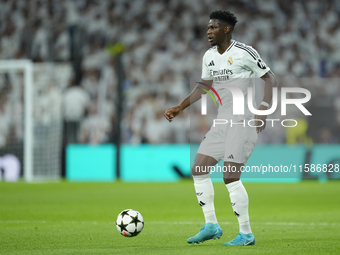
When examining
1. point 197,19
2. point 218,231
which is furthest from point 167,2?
point 218,231

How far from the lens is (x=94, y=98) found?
17.7m

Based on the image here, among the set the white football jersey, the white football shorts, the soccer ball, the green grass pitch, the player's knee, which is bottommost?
the green grass pitch

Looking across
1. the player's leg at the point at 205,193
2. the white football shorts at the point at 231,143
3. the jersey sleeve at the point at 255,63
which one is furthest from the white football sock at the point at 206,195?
the jersey sleeve at the point at 255,63

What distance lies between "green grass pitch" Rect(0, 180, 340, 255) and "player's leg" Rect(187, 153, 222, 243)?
11 cm

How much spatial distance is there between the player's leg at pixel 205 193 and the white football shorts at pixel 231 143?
0.08m

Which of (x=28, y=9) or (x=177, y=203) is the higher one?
(x=28, y=9)

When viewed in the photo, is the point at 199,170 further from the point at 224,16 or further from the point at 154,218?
the point at 154,218

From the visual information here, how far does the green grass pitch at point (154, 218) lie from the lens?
5285mm

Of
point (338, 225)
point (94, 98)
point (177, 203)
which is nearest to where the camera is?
point (338, 225)

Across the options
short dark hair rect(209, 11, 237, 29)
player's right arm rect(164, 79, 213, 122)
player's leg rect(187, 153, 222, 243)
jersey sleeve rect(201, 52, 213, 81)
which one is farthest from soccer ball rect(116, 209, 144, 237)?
short dark hair rect(209, 11, 237, 29)

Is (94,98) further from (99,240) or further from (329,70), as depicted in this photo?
(99,240)

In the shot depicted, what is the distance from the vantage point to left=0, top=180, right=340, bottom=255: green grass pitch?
17.3 ft

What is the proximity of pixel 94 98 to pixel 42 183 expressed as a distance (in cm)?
347

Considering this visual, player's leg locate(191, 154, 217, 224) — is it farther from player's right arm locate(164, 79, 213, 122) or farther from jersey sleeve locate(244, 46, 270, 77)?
jersey sleeve locate(244, 46, 270, 77)
